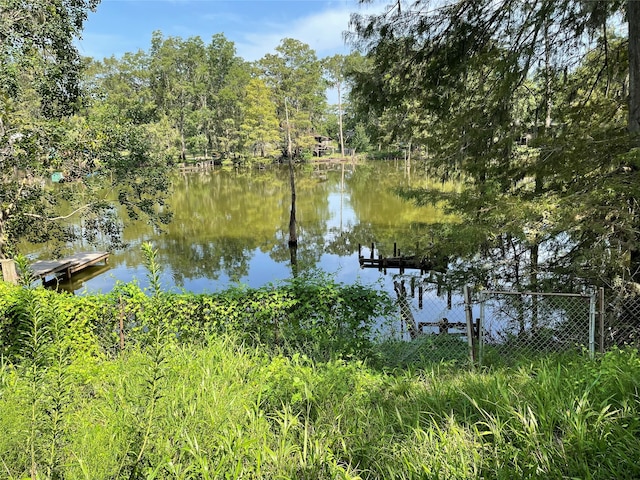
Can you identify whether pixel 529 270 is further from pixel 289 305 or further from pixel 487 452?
pixel 487 452

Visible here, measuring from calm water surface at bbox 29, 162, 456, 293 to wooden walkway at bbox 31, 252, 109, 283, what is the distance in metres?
0.38

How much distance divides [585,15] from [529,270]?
11.4 feet

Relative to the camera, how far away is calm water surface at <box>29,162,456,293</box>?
13.3 meters

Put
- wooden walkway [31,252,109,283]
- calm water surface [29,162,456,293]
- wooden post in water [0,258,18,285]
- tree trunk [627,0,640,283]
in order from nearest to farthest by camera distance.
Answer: tree trunk [627,0,640,283] → wooden post in water [0,258,18,285] → wooden walkway [31,252,109,283] → calm water surface [29,162,456,293]

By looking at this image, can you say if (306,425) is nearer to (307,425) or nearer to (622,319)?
(307,425)

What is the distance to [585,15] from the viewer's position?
17.1 feet

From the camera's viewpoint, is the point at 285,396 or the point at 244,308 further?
the point at 244,308

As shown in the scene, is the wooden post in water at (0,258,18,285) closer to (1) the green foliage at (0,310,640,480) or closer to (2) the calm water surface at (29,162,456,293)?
(2) the calm water surface at (29,162,456,293)

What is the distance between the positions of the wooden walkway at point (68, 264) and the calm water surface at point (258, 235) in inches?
14.9

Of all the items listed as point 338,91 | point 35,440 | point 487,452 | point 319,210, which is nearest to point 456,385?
point 487,452

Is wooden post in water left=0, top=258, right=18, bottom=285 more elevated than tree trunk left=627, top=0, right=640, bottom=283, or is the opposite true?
tree trunk left=627, top=0, right=640, bottom=283

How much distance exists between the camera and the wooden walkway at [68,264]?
1265 centimetres

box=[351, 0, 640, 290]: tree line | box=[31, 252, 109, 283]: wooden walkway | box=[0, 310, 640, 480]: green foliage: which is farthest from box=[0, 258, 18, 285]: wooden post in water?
box=[351, 0, 640, 290]: tree line

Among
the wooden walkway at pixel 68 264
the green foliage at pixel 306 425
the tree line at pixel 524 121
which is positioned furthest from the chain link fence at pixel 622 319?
the wooden walkway at pixel 68 264
